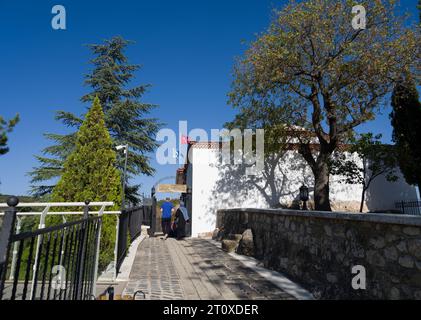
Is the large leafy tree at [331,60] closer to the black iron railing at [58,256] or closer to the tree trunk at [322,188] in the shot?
the tree trunk at [322,188]

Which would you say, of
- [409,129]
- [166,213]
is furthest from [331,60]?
[166,213]

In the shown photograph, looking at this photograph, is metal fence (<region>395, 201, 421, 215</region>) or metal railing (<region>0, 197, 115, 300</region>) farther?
metal fence (<region>395, 201, 421, 215</region>)

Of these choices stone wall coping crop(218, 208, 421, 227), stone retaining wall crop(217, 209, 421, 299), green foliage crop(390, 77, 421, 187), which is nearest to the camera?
stone wall coping crop(218, 208, 421, 227)

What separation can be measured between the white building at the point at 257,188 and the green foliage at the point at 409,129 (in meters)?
3.18

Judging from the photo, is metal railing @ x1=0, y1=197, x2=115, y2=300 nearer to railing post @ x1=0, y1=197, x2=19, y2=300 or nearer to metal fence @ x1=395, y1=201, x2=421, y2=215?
railing post @ x1=0, y1=197, x2=19, y2=300

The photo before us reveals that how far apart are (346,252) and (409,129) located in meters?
11.9

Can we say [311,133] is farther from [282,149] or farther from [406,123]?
[406,123]

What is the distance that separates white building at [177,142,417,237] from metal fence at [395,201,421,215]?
33cm

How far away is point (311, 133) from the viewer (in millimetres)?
14406

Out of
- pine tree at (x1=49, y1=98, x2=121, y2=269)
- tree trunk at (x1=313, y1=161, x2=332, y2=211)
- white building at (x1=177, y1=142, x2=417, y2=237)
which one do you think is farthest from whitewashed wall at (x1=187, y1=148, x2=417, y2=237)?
pine tree at (x1=49, y1=98, x2=121, y2=269)

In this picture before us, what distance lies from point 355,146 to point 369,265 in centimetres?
1129

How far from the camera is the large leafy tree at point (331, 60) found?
1148cm

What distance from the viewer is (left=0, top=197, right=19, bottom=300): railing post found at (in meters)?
1.41
